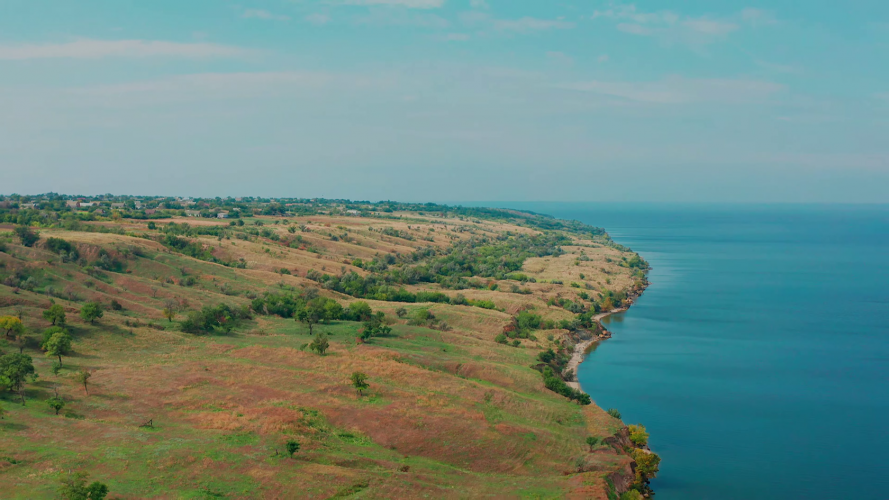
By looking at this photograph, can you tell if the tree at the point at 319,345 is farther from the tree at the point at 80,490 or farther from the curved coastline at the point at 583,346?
the tree at the point at 80,490

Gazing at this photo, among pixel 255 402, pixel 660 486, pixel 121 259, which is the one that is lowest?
pixel 660 486

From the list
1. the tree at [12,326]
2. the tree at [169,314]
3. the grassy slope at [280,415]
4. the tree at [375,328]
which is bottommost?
the grassy slope at [280,415]

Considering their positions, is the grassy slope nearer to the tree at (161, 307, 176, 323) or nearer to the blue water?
the tree at (161, 307, 176, 323)

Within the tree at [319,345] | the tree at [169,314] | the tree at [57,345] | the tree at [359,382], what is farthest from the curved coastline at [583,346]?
the tree at [57,345]

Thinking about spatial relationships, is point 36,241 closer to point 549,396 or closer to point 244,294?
point 244,294

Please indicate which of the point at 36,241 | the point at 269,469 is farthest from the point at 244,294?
the point at 269,469

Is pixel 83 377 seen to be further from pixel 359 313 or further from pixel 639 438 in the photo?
pixel 639 438

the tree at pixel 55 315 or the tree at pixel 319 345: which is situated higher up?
the tree at pixel 55 315
